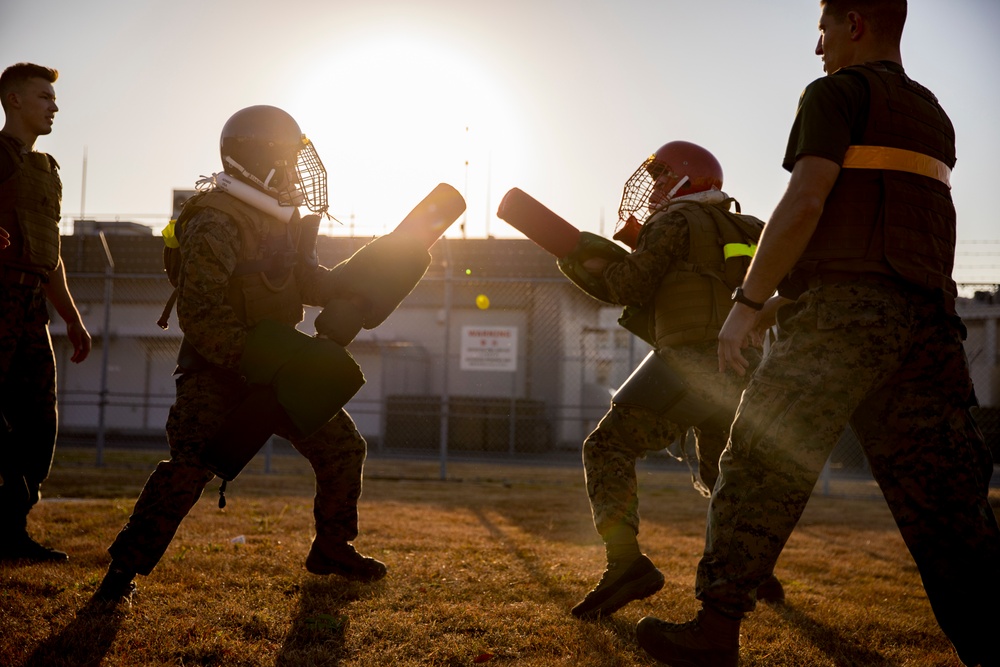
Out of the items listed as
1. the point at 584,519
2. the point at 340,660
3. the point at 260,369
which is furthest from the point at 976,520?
the point at 584,519

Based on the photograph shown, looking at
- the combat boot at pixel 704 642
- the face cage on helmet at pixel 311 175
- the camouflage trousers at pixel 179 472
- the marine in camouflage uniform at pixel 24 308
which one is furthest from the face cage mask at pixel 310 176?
the combat boot at pixel 704 642

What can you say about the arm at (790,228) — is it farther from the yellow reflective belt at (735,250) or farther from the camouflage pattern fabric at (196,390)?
the camouflage pattern fabric at (196,390)

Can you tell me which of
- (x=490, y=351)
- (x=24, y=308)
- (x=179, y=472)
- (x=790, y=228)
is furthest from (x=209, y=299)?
(x=490, y=351)

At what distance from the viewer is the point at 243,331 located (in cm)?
319

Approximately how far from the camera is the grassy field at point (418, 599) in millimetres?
2797

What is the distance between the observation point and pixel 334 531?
12.3 ft

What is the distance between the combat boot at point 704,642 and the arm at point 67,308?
3.42m

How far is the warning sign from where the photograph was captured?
11.8m

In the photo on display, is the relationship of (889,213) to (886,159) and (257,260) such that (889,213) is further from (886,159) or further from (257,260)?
(257,260)

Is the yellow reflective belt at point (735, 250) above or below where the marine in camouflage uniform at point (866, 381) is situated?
above

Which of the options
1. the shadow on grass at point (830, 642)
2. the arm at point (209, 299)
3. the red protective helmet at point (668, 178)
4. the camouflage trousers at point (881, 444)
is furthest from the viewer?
the red protective helmet at point (668, 178)

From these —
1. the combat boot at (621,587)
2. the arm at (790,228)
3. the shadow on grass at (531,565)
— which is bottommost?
the shadow on grass at (531,565)

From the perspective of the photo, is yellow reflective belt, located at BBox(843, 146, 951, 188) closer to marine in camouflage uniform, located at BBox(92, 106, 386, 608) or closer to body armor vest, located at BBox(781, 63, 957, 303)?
body armor vest, located at BBox(781, 63, 957, 303)

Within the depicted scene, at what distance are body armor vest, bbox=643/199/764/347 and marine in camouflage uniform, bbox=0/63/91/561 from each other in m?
2.99
